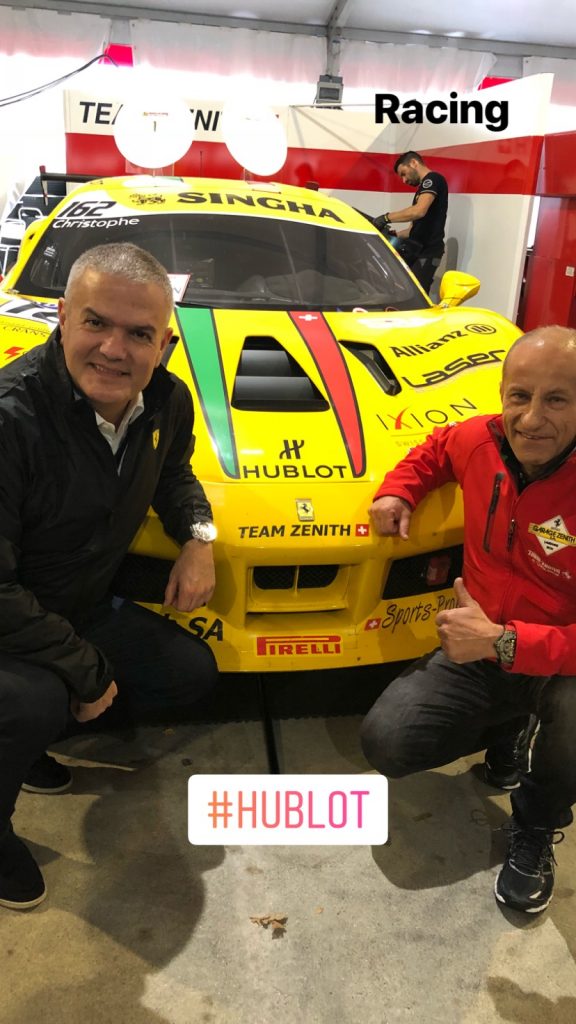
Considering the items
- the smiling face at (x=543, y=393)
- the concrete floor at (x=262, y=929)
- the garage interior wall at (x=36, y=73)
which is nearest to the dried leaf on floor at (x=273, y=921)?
the concrete floor at (x=262, y=929)

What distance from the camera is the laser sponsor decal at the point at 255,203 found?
3229 millimetres

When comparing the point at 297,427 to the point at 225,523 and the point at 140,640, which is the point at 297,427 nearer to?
the point at 225,523

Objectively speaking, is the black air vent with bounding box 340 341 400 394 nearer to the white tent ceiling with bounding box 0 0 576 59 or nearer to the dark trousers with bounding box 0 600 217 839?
the dark trousers with bounding box 0 600 217 839

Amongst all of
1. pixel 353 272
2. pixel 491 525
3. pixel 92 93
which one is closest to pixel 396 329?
pixel 353 272

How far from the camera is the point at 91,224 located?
10.1ft

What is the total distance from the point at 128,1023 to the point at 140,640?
78 centimetres

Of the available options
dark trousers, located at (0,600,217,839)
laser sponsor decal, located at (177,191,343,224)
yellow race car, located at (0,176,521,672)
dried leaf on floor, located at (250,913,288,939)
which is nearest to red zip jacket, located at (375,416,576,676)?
yellow race car, located at (0,176,521,672)

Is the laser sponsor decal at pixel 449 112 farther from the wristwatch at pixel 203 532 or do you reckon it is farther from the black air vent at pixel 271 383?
the wristwatch at pixel 203 532

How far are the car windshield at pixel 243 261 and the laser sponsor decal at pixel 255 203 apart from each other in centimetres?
9

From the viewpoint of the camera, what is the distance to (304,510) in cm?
186

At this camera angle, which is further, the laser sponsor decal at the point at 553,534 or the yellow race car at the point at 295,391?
the yellow race car at the point at 295,391

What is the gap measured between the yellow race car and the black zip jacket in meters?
0.23

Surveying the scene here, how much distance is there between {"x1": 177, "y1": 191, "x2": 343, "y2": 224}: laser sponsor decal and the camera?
3.23 metres

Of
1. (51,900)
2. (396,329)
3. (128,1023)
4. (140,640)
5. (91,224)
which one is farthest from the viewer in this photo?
(91,224)
